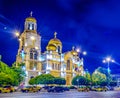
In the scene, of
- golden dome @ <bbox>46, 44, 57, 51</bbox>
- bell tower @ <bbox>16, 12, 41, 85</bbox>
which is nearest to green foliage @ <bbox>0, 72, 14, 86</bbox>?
bell tower @ <bbox>16, 12, 41, 85</bbox>

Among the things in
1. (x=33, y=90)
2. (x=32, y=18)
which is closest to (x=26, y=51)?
(x=32, y=18)

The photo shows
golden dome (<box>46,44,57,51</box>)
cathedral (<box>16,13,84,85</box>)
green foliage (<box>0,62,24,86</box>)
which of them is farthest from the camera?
golden dome (<box>46,44,57,51</box>)

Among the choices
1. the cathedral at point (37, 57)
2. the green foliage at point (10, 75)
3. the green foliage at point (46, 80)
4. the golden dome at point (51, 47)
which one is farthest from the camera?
the golden dome at point (51, 47)

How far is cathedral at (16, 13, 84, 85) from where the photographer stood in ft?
244

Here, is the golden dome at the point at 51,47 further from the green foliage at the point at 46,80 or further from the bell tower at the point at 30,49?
the green foliage at the point at 46,80

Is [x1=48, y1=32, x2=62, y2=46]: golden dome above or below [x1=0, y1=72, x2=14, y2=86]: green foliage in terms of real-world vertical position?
above

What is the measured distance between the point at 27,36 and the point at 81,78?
21230mm

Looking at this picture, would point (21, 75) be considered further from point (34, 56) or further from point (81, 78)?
point (81, 78)

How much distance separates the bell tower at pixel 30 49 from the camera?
2901 inches

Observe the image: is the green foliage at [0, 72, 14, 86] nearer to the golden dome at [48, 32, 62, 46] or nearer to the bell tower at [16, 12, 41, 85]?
the bell tower at [16, 12, 41, 85]

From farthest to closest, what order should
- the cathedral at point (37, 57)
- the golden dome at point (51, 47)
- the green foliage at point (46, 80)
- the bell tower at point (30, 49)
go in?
1. the golden dome at point (51, 47)
2. the cathedral at point (37, 57)
3. the bell tower at point (30, 49)
4. the green foliage at point (46, 80)

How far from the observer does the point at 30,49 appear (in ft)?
248

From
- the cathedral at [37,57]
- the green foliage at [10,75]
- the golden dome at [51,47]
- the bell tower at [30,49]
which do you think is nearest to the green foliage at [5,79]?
the green foliage at [10,75]

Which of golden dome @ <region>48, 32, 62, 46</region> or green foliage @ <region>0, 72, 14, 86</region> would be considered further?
golden dome @ <region>48, 32, 62, 46</region>
